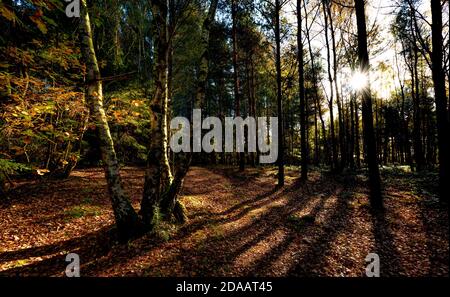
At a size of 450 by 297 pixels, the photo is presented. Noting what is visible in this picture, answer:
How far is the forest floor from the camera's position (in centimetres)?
438

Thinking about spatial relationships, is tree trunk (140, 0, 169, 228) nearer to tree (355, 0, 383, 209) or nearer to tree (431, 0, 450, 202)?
tree (355, 0, 383, 209)

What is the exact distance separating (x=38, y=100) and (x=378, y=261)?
7.53 m

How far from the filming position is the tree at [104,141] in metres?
5.41

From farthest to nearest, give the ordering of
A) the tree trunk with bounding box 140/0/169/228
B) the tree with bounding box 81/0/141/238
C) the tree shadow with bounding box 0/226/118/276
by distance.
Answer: the tree trunk with bounding box 140/0/169/228
the tree with bounding box 81/0/141/238
the tree shadow with bounding box 0/226/118/276

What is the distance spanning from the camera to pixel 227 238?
606cm

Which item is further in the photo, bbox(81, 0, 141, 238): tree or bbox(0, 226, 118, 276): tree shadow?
bbox(81, 0, 141, 238): tree

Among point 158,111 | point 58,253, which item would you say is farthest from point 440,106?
point 58,253

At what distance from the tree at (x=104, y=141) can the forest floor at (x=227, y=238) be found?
0.52 meters

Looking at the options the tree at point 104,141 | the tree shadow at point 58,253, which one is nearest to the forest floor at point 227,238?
the tree shadow at point 58,253

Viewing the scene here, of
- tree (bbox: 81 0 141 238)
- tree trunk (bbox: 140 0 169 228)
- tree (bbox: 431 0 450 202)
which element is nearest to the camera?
tree (bbox: 81 0 141 238)

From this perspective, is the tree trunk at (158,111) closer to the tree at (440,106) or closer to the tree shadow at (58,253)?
the tree shadow at (58,253)

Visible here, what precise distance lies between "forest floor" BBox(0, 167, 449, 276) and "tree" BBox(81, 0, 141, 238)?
523 millimetres

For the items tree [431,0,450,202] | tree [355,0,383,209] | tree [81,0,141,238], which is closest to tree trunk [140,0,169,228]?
tree [81,0,141,238]

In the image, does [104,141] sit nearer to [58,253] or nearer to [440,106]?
[58,253]
